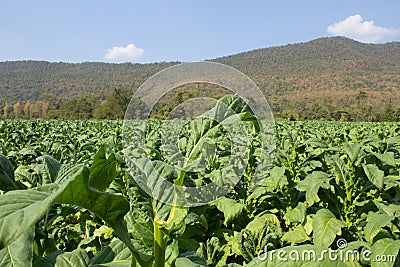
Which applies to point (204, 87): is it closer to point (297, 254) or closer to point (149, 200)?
point (149, 200)

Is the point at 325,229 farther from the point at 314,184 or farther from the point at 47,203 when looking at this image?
the point at 47,203

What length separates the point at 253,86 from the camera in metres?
0.96

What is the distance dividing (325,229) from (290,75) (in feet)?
430

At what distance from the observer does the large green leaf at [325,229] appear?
3.12 meters

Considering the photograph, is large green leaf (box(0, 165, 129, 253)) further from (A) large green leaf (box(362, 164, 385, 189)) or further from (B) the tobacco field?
(A) large green leaf (box(362, 164, 385, 189))

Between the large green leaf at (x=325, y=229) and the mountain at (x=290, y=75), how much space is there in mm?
87373

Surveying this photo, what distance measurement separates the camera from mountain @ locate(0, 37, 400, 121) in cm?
10288

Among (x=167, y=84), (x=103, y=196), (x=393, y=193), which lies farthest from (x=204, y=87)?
(x=393, y=193)

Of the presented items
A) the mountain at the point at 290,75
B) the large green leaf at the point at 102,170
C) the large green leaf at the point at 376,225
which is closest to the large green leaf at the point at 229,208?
the large green leaf at the point at 376,225

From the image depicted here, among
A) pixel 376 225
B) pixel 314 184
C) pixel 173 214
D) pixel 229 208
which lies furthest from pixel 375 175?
pixel 173 214

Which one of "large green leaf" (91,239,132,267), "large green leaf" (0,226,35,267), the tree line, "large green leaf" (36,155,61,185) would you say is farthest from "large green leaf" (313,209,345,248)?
the tree line

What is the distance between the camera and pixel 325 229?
3.19 meters

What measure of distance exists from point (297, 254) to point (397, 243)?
189cm

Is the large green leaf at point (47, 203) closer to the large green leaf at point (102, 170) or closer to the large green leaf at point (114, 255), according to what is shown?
the large green leaf at point (102, 170)
